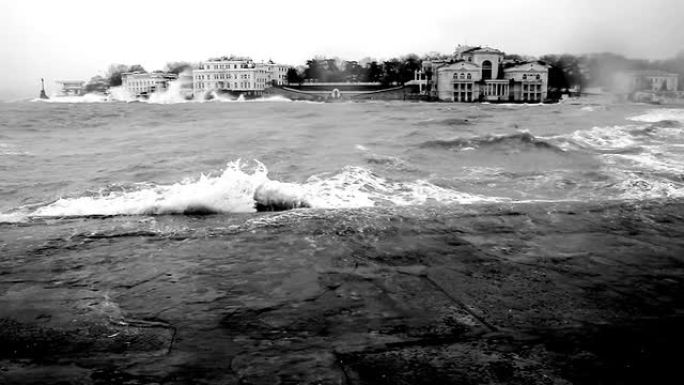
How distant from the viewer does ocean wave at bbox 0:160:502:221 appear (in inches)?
210

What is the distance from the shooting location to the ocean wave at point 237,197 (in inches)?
210

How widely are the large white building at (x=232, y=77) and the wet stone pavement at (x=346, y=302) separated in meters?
92.6

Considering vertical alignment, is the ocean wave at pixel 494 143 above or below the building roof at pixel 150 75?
below

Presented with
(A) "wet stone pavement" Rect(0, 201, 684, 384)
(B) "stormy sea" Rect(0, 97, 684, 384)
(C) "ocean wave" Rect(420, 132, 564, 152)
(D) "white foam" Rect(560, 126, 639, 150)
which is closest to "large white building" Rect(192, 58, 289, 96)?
(D) "white foam" Rect(560, 126, 639, 150)

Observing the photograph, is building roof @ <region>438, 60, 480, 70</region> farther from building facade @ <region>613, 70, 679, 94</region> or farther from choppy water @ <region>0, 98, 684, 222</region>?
choppy water @ <region>0, 98, 684, 222</region>

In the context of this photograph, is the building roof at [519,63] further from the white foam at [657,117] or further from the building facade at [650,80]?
the building facade at [650,80]

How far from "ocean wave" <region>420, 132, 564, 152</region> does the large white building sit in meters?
84.2

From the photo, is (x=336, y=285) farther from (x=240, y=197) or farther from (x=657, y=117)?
(x=657, y=117)

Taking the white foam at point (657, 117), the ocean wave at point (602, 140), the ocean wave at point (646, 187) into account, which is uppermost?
the white foam at point (657, 117)

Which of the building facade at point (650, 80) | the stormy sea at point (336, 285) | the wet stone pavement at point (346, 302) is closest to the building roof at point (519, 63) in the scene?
the building facade at point (650, 80)

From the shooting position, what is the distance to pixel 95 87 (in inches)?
4247

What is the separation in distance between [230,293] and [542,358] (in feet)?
5.08

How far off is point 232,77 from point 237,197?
9845 cm

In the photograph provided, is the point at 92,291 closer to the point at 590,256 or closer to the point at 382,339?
the point at 382,339
